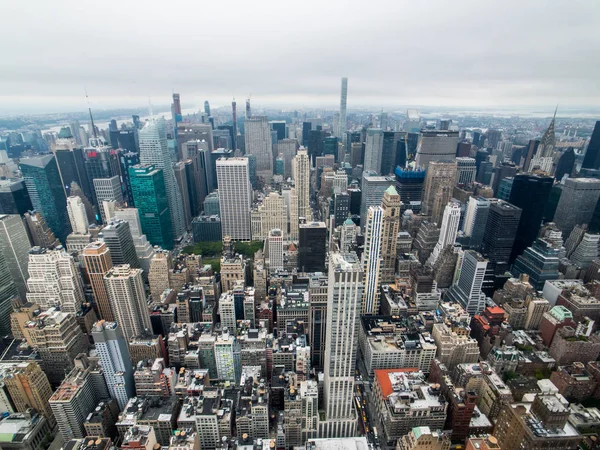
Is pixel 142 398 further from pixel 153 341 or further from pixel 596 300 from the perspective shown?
pixel 596 300

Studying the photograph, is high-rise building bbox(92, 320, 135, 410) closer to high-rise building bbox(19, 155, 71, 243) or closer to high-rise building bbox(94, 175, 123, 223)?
high-rise building bbox(94, 175, 123, 223)

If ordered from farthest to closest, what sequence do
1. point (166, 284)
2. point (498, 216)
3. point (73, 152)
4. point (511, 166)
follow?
point (511, 166) → point (73, 152) → point (498, 216) → point (166, 284)

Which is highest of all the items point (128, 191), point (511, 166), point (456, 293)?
point (511, 166)

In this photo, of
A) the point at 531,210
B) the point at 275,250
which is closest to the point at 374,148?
the point at 531,210

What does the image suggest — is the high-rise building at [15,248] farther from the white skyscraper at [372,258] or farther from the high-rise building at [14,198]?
the white skyscraper at [372,258]

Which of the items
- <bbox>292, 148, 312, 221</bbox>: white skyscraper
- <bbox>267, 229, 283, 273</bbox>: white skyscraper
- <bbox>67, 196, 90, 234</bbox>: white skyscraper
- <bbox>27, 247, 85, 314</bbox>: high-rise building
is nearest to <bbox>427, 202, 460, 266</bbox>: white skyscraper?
<bbox>267, 229, 283, 273</bbox>: white skyscraper

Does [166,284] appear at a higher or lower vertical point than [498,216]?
lower

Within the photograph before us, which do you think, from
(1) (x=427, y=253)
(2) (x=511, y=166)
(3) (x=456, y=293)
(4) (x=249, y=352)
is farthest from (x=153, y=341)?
(2) (x=511, y=166)
